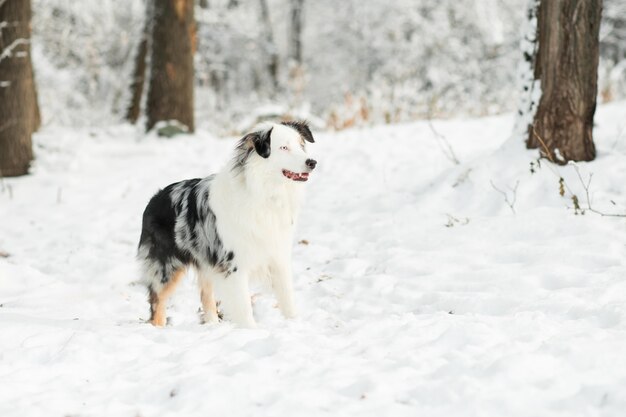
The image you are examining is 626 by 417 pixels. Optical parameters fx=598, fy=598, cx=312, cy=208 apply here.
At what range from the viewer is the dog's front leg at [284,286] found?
429 cm

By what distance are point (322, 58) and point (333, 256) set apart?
2435 cm

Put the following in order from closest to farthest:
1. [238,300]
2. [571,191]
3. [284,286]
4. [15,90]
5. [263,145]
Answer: [263,145] < [238,300] < [284,286] < [571,191] < [15,90]

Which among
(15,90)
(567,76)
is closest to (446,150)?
(567,76)

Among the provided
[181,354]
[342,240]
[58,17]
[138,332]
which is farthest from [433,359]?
[58,17]

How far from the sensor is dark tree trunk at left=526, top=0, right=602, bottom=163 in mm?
5477

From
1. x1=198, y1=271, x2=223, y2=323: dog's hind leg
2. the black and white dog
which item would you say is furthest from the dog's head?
x1=198, y1=271, x2=223, y2=323: dog's hind leg

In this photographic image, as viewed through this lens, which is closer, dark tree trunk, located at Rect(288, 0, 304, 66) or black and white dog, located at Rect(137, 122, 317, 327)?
black and white dog, located at Rect(137, 122, 317, 327)

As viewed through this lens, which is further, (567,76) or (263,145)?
(567,76)

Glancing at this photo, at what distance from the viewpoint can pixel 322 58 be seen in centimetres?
2888

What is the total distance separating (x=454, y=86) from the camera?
72.9 ft

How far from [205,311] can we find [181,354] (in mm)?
1253

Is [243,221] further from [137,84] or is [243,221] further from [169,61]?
[137,84]

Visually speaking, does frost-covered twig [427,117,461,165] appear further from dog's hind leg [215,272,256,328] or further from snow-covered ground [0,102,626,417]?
dog's hind leg [215,272,256,328]

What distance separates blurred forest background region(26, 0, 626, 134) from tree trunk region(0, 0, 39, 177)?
136 inches
